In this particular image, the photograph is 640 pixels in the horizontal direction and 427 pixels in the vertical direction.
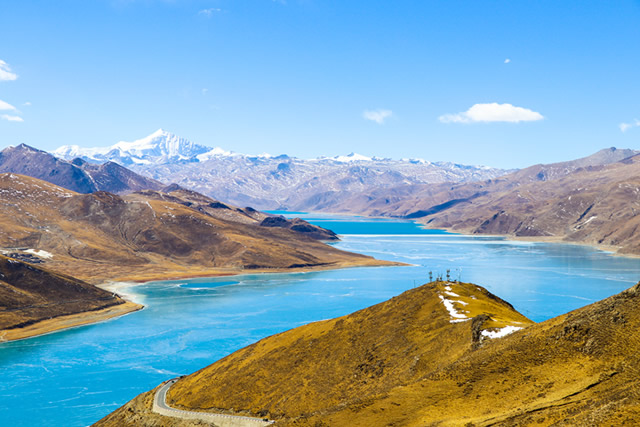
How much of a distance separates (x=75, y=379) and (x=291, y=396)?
6852 cm

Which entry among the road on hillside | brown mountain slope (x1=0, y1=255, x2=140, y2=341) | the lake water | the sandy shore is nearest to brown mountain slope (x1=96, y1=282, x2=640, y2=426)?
the road on hillside

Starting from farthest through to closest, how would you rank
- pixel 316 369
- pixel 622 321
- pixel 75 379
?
1. pixel 75 379
2. pixel 316 369
3. pixel 622 321

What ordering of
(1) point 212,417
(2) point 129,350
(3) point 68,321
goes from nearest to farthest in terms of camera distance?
1. (1) point 212,417
2. (2) point 129,350
3. (3) point 68,321

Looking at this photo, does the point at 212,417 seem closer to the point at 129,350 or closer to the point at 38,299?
the point at 129,350

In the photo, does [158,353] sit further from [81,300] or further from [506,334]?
[506,334]

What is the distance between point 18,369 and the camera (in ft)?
402

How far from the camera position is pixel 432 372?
52375 millimetres

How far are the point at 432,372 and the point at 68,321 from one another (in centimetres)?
14944

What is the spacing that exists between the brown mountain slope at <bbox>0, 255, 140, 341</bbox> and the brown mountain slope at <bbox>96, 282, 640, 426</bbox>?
98.4 m

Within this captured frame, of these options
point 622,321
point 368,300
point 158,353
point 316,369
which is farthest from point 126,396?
point 368,300

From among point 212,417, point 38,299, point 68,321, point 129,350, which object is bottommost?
point 68,321

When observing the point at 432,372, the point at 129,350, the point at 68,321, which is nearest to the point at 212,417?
the point at 432,372

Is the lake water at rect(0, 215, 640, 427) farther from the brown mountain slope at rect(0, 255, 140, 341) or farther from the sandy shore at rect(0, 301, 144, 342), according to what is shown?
the brown mountain slope at rect(0, 255, 140, 341)

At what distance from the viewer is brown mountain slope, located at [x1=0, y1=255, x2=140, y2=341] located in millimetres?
160375
